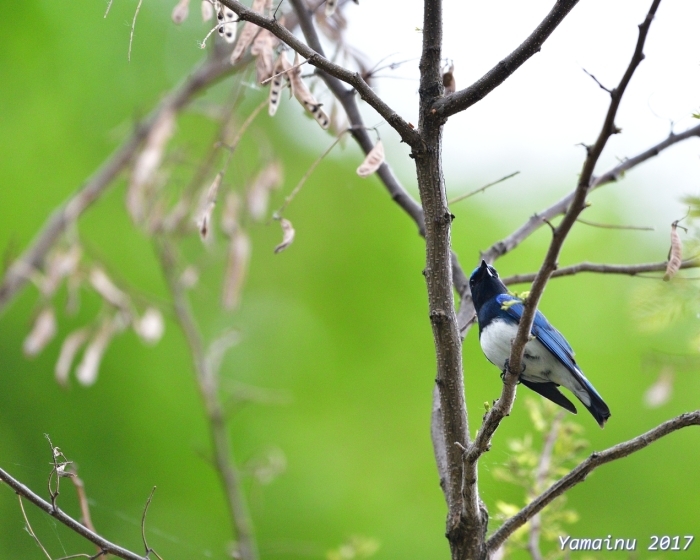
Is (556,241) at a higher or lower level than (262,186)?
lower

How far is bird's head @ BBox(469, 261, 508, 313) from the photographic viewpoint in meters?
2.74

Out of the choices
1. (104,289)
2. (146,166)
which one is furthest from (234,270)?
(104,289)

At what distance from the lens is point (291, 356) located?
639 centimetres

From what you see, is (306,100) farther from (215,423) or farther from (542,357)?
(215,423)

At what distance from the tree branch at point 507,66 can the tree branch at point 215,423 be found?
5.90 ft

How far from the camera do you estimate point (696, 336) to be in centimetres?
226

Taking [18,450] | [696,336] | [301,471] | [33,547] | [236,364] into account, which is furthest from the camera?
[236,364]

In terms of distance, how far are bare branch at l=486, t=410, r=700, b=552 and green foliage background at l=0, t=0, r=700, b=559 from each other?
A: 2.08 m

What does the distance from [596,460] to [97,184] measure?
9.64 feet

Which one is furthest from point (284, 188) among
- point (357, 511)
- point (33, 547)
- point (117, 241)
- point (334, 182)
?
point (33, 547)

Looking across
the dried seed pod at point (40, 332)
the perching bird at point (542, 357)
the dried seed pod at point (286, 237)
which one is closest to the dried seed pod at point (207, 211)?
the dried seed pod at point (286, 237)

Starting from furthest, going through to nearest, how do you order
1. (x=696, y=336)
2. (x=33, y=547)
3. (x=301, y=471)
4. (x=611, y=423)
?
(x=301, y=471) → (x=611, y=423) → (x=33, y=547) → (x=696, y=336)

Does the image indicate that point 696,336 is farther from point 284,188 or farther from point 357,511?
point 284,188

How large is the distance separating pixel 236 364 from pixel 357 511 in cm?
171
